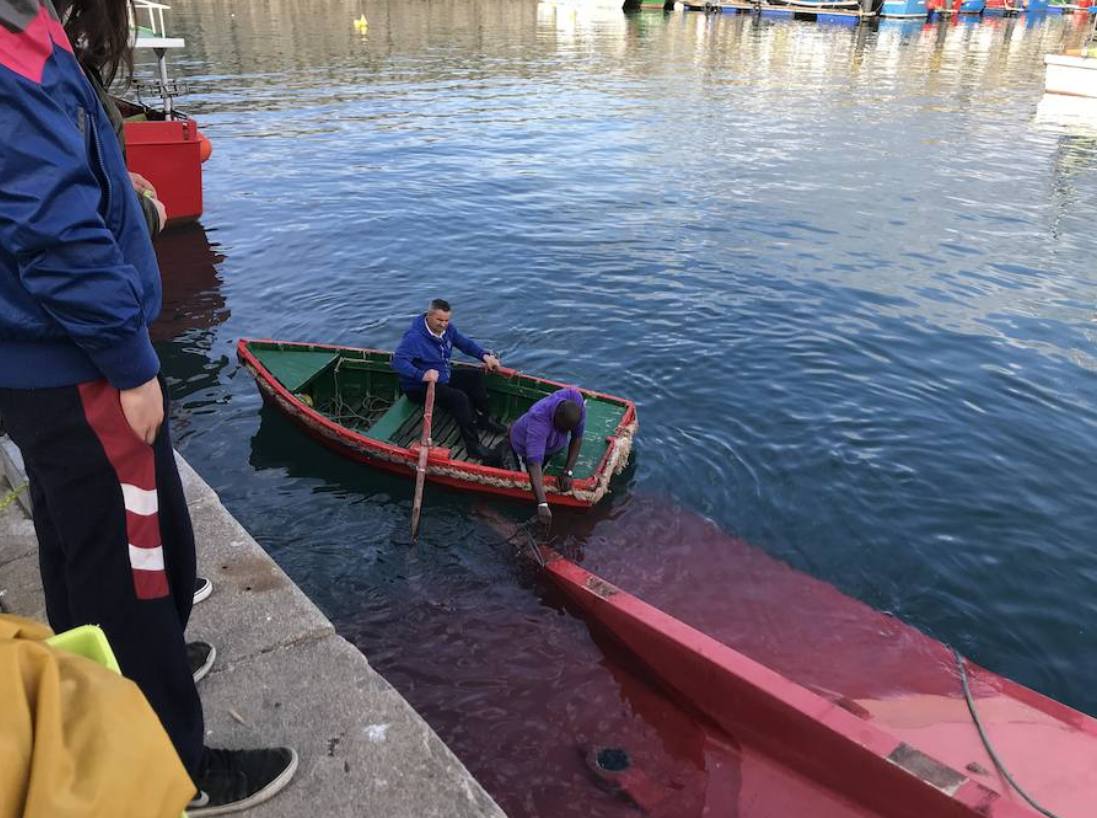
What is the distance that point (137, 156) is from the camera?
14.5 meters

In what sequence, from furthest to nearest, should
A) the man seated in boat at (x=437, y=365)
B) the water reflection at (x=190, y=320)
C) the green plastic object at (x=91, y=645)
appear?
the water reflection at (x=190, y=320)
the man seated in boat at (x=437, y=365)
the green plastic object at (x=91, y=645)

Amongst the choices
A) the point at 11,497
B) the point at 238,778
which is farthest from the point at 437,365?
the point at 238,778

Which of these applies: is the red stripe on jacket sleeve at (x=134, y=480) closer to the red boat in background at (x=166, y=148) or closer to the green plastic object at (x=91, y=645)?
the green plastic object at (x=91, y=645)

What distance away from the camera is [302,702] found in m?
3.57

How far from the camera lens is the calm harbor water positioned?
21.2ft

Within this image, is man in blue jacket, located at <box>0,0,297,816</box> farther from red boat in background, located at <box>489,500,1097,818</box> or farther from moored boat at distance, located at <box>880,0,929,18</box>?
moored boat at distance, located at <box>880,0,929,18</box>

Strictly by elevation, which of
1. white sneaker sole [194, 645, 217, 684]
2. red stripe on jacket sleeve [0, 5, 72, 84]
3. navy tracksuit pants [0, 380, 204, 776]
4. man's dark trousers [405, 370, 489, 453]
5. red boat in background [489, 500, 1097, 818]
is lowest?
red boat in background [489, 500, 1097, 818]

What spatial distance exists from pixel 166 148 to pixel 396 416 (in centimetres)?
970

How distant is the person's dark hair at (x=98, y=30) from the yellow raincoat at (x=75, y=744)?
75.0 inches

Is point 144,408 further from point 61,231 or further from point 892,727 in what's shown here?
point 892,727

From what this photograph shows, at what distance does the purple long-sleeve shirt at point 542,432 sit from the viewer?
7328mm

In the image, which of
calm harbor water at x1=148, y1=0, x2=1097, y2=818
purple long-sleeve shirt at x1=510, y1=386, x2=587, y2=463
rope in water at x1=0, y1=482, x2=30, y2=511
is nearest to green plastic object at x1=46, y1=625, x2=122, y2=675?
calm harbor water at x1=148, y1=0, x2=1097, y2=818

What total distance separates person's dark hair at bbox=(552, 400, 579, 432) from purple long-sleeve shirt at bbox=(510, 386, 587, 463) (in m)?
0.06

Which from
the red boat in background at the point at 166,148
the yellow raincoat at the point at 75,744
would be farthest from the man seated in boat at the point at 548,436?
the red boat in background at the point at 166,148
